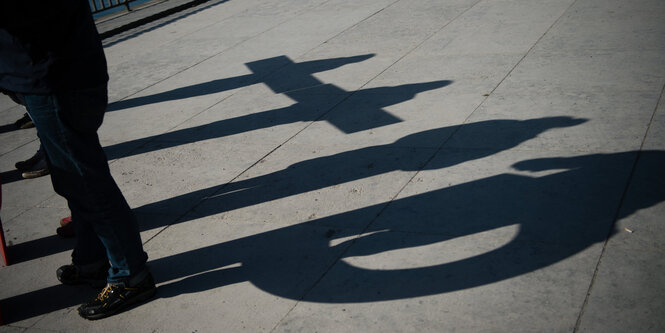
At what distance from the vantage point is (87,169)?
3.13 metres

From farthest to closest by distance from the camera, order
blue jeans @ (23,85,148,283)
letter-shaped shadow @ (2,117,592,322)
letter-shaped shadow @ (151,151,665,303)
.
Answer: letter-shaped shadow @ (2,117,592,322), letter-shaped shadow @ (151,151,665,303), blue jeans @ (23,85,148,283)

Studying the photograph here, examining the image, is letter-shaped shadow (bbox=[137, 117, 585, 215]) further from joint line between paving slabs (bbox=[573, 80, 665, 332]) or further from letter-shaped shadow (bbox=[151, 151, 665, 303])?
joint line between paving slabs (bbox=[573, 80, 665, 332])

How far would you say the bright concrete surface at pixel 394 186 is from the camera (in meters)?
3.10

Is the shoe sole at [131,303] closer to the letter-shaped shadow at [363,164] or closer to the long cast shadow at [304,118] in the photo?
the letter-shaped shadow at [363,164]

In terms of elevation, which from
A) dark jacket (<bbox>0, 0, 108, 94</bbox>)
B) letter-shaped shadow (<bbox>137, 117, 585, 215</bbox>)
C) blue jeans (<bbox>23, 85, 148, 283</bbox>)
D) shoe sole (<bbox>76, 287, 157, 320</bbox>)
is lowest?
shoe sole (<bbox>76, 287, 157, 320</bbox>)

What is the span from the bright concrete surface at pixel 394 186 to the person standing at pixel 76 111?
0.77 feet

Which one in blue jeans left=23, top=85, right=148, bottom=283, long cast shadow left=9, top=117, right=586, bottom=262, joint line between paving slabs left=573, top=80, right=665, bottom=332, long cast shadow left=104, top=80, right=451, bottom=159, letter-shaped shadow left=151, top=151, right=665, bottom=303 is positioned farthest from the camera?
long cast shadow left=104, top=80, right=451, bottom=159

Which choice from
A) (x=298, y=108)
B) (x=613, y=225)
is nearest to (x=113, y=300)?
(x=613, y=225)

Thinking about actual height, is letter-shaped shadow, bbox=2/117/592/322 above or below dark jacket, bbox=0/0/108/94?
below

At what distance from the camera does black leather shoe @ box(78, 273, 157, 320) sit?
131 inches

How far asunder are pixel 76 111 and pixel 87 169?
30 centimetres

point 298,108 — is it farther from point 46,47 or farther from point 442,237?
point 46,47

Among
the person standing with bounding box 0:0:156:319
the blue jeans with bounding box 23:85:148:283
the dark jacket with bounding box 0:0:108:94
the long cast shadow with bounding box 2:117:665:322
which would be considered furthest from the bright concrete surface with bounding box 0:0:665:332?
the dark jacket with bounding box 0:0:108:94

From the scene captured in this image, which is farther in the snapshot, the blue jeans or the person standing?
the blue jeans
